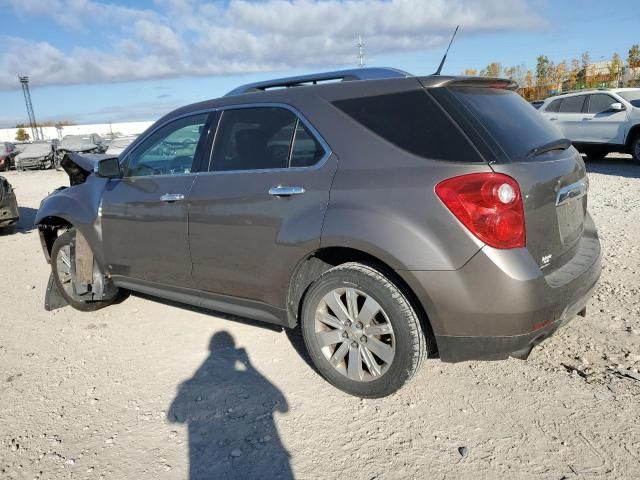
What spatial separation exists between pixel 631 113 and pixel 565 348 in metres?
10.2

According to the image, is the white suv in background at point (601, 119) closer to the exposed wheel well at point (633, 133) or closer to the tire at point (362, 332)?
the exposed wheel well at point (633, 133)

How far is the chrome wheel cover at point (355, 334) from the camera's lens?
9.44ft

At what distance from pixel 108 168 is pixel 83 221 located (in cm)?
61

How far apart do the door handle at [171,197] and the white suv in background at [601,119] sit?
1120 centimetres

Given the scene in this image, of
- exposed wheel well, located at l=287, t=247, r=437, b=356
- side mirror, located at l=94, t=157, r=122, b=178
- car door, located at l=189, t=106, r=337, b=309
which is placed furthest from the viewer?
side mirror, located at l=94, t=157, r=122, b=178

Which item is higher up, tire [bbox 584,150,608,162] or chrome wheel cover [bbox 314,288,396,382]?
chrome wheel cover [bbox 314,288,396,382]

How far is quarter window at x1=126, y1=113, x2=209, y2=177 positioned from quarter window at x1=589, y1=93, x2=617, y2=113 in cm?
1145

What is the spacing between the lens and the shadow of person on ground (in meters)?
2.56

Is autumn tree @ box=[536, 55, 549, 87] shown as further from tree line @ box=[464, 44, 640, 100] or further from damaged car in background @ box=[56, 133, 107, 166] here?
damaged car in background @ box=[56, 133, 107, 166]

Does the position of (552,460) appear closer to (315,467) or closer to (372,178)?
(315,467)

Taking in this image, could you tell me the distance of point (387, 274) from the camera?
112 inches

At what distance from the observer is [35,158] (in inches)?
983

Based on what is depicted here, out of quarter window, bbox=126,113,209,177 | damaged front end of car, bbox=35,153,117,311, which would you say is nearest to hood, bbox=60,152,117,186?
damaged front end of car, bbox=35,153,117,311

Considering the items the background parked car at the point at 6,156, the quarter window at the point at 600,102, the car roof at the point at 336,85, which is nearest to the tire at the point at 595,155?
the quarter window at the point at 600,102
